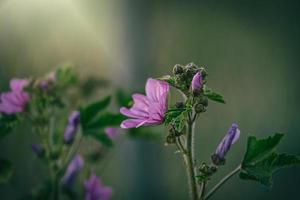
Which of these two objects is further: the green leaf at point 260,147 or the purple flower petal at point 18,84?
Result: the purple flower petal at point 18,84

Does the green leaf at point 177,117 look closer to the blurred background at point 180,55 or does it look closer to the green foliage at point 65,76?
the green foliage at point 65,76

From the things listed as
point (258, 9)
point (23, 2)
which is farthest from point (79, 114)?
point (258, 9)

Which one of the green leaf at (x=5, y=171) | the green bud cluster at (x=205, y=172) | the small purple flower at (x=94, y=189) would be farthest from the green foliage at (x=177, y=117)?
the green leaf at (x=5, y=171)

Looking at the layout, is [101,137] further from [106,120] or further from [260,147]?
[260,147]

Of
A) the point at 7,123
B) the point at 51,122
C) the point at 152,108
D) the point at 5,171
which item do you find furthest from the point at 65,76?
the point at 152,108

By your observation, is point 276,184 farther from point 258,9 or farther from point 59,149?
point 59,149

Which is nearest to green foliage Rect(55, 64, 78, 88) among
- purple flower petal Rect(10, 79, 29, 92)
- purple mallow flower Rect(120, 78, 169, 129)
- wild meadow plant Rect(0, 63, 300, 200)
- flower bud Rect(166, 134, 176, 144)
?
wild meadow plant Rect(0, 63, 300, 200)

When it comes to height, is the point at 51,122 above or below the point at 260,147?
above
